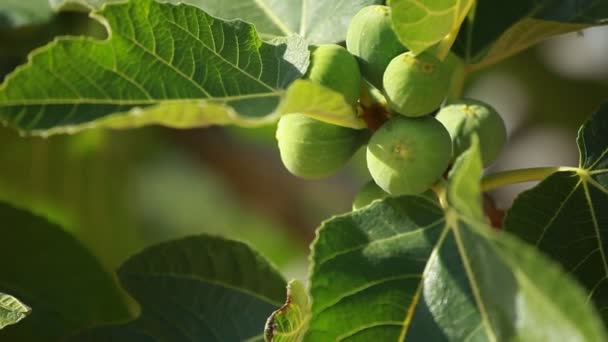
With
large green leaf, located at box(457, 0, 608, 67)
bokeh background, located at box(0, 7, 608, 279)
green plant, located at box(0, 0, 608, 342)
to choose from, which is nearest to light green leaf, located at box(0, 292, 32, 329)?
green plant, located at box(0, 0, 608, 342)

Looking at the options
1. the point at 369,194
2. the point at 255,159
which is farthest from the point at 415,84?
the point at 255,159

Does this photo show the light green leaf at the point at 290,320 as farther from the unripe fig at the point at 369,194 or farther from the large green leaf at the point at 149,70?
the large green leaf at the point at 149,70

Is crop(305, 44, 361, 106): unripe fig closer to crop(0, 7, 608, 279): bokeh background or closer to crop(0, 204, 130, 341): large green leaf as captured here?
crop(0, 204, 130, 341): large green leaf

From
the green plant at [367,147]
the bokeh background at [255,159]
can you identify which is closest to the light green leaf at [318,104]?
the green plant at [367,147]

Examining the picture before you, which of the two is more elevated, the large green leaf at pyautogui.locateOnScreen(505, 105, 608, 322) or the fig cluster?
the fig cluster

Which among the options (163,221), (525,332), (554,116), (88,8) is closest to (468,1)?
(525,332)

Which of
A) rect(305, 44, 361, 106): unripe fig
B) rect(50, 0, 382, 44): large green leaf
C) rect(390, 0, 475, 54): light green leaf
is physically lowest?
rect(305, 44, 361, 106): unripe fig

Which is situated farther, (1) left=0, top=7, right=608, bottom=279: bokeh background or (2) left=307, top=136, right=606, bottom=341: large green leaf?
(1) left=0, top=7, right=608, bottom=279: bokeh background

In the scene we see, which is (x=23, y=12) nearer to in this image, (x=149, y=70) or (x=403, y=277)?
(x=149, y=70)
